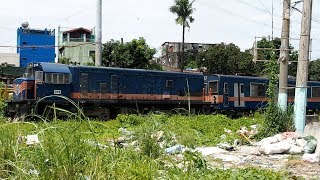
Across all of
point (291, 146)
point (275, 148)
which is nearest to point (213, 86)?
point (291, 146)

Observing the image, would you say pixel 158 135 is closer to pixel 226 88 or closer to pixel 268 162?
pixel 268 162

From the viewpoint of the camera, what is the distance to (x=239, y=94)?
1045 inches

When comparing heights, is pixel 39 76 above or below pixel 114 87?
above

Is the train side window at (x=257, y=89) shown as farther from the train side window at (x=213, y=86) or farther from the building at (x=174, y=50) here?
the building at (x=174, y=50)

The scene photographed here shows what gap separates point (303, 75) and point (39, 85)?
11.3 metres

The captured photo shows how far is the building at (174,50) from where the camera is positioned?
201 feet

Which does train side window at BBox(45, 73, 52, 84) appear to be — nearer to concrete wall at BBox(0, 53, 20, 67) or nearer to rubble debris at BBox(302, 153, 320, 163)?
rubble debris at BBox(302, 153, 320, 163)

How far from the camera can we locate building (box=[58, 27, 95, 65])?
53031 millimetres

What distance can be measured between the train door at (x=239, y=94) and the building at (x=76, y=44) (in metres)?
28.6

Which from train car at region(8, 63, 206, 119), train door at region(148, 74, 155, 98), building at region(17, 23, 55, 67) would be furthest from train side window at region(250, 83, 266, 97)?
building at region(17, 23, 55, 67)

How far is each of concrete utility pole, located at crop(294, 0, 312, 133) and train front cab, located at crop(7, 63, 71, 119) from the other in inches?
424

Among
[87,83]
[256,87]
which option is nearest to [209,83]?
[256,87]

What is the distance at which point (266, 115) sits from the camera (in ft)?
39.9

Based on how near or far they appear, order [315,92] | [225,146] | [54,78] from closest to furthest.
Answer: [225,146]
[54,78]
[315,92]
